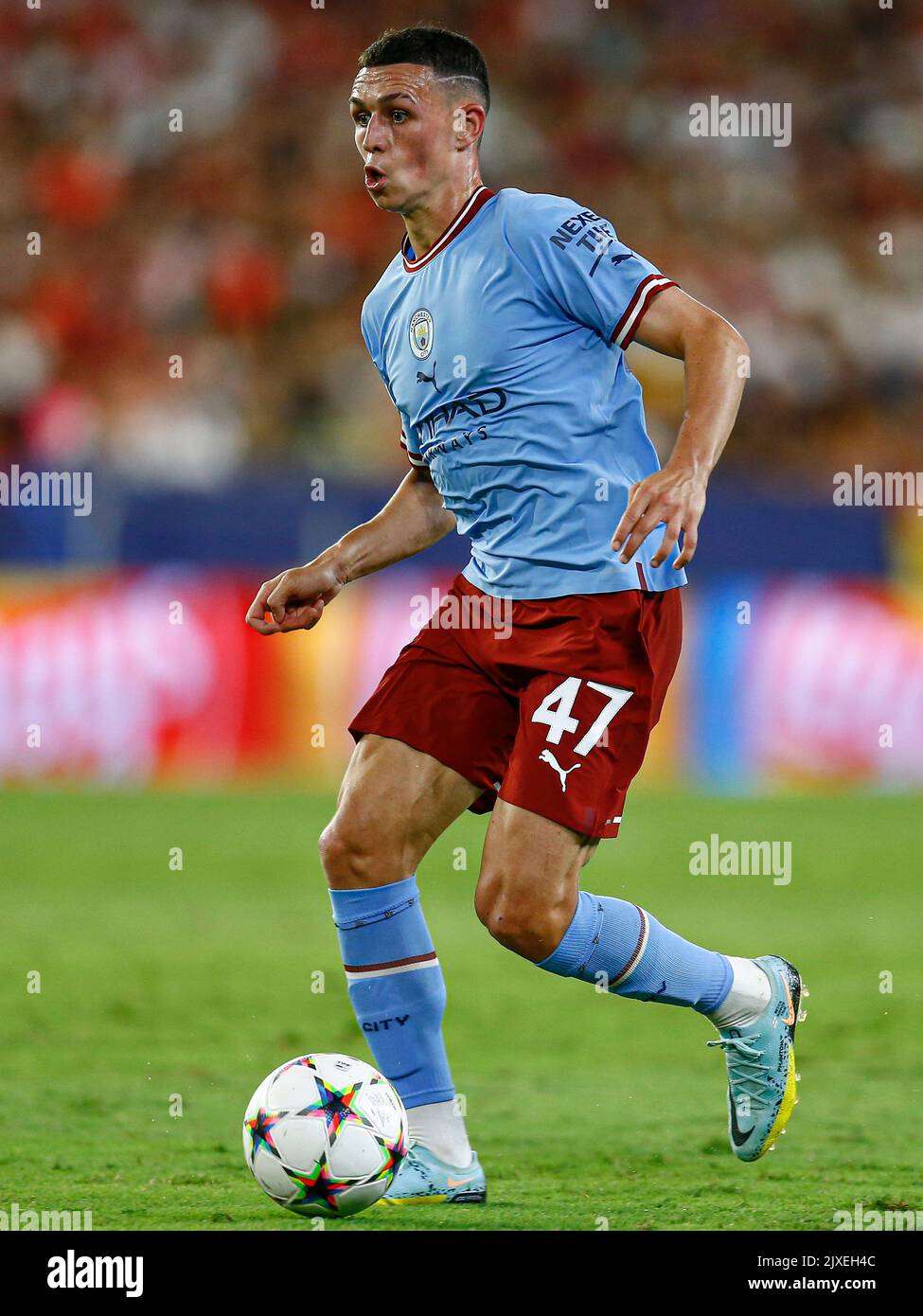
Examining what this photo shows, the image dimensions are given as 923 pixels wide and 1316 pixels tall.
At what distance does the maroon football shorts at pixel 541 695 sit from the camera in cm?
394

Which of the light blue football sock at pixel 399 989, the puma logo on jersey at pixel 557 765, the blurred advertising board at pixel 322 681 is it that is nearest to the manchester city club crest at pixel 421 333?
the puma logo on jersey at pixel 557 765

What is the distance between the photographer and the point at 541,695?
3.99 meters

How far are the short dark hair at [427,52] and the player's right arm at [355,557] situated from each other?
3.10 ft

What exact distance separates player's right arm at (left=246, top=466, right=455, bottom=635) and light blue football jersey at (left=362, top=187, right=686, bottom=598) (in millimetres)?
358

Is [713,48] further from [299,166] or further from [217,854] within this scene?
[217,854]

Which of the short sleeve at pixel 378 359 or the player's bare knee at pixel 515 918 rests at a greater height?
the short sleeve at pixel 378 359

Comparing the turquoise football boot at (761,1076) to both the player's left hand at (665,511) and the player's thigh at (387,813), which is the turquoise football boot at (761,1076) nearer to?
the player's thigh at (387,813)

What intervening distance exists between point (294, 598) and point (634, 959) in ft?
3.69

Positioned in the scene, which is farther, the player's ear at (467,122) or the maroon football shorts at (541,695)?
the player's ear at (467,122)

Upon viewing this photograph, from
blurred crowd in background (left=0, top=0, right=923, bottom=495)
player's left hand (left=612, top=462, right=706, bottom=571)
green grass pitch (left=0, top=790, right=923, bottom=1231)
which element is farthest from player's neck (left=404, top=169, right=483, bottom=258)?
blurred crowd in background (left=0, top=0, right=923, bottom=495)

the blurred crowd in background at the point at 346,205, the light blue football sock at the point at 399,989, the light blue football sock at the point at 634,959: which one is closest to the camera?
the light blue football sock at the point at 634,959

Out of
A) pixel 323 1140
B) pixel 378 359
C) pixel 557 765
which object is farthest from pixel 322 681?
pixel 323 1140

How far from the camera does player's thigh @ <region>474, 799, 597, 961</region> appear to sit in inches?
153

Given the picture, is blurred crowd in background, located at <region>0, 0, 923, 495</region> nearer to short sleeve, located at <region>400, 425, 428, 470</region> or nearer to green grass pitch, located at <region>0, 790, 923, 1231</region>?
green grass pitch, located at <region>0, 790, 923, 1231</region>
